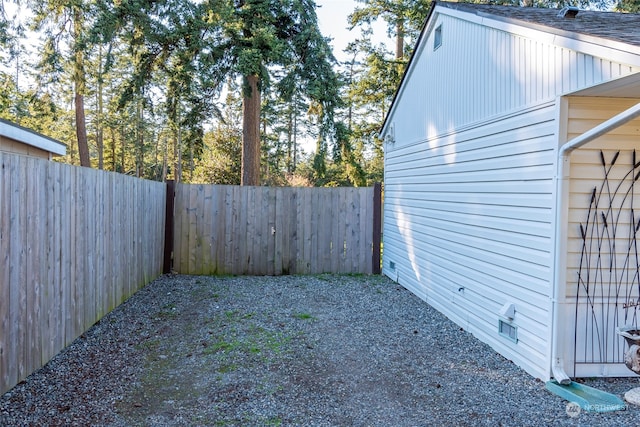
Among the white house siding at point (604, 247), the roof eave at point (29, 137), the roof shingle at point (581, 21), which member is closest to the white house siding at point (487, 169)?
the roof shingle at point (581, 21)

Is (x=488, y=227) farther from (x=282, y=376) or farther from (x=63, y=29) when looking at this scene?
(x=63, y=29)

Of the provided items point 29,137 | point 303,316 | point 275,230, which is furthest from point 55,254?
point 275,230

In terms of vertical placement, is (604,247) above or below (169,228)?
above

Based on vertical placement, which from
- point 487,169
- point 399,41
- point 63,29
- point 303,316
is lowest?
point 303,316

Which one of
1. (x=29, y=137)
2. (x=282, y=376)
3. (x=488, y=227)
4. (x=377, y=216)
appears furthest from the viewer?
(x=377, y=216)

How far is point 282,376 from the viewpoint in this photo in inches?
138

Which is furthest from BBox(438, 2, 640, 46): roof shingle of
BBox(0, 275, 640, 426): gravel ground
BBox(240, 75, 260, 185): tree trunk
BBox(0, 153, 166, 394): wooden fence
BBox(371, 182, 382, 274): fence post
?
BBox(240, 75, 260, 185): tree trunk

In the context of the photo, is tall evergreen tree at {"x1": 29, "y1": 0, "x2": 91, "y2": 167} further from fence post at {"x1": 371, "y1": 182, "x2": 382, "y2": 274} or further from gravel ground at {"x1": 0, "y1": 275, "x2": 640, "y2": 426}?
fence post at {"x1": 371, "y1": 182, "x2": 382, "y2": 274}

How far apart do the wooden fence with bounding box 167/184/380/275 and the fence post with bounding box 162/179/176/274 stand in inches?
2.8

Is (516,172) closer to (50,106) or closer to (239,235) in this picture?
(239,235)

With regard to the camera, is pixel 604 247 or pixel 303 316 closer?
pixel 604 247

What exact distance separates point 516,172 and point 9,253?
4.02 metres

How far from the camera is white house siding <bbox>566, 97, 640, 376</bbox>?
11.5 ft

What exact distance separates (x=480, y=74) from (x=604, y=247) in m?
2.21
